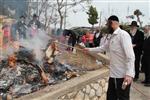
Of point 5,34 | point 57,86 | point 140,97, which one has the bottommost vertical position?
point 140,97

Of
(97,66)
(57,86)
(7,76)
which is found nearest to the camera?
(57,86)

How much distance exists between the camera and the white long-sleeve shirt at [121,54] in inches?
236

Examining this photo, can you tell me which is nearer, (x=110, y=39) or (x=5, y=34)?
(x=110, y=39)

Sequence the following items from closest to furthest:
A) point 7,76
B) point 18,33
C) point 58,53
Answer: point 7,76 < point 58,53 < point 18,33

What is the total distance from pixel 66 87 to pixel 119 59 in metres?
1.63

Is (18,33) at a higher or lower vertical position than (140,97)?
higher

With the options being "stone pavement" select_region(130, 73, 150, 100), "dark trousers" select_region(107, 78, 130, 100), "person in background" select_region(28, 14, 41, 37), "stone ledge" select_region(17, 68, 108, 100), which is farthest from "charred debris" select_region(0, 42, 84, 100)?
"person in background" select_region(28, 14, 41, 37)

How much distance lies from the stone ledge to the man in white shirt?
124 centimetres

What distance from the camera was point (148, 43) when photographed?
10633 millimetres

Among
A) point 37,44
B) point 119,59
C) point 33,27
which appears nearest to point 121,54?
point 119,59

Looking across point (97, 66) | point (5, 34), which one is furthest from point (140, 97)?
point (5, 34)

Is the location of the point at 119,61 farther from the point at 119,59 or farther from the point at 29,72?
the point at 29,72

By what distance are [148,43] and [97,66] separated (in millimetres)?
2003

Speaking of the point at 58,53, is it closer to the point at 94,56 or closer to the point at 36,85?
the point at 94,56
